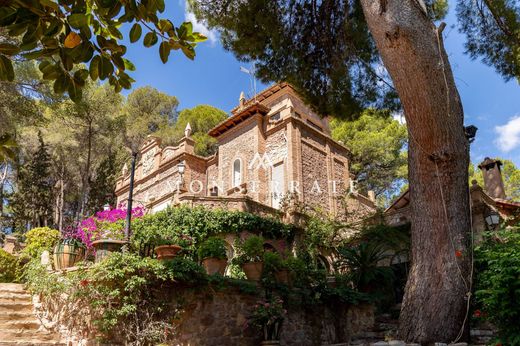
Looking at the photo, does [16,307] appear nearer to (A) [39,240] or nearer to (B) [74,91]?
(A) [39,240]

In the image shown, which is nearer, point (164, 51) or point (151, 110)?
point (164, 51)

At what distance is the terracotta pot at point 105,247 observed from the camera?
24.6ft

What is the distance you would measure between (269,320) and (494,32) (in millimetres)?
8027

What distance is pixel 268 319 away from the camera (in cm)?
804

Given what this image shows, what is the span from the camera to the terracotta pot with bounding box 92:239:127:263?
7.49m

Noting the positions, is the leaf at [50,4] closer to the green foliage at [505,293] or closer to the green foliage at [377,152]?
the green foliage at [505,293]

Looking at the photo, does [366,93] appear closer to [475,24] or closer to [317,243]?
[475,24]

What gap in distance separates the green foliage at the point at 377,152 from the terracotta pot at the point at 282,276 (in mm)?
17888

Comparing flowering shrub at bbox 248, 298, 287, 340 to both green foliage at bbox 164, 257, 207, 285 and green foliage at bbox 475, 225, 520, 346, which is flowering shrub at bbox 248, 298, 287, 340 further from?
green foliage at bbox 475, 225, 520, 346

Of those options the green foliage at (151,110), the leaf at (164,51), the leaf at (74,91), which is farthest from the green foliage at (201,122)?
the leaf at (74,91)

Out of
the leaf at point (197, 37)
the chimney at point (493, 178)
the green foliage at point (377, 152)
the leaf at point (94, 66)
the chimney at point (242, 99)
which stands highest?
the chimney at point (242, 99)

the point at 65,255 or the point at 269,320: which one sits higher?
the point at 65,255

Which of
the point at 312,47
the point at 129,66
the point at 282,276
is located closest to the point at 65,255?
the point at 282,276

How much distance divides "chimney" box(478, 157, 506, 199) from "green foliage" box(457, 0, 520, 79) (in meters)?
7.26
